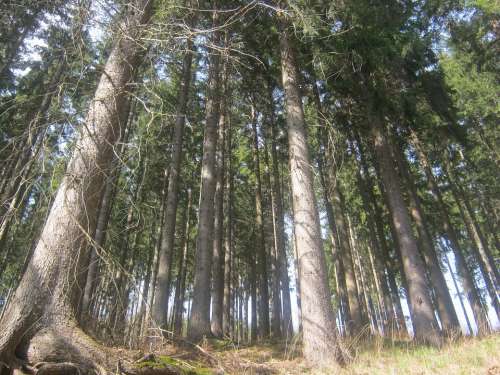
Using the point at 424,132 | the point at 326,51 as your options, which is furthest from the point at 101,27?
the point at 424,132

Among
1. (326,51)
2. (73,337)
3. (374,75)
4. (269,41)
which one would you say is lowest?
(73,337)

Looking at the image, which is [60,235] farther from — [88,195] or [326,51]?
[326,51]

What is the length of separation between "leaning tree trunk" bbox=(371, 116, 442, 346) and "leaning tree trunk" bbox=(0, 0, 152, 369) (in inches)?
302

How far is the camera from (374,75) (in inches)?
436

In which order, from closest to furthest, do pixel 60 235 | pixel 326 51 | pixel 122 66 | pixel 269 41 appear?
pixel 60 235 → pixel 122 66 → pixel 326 51 → pixel 269 41

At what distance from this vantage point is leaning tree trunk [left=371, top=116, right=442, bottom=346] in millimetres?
8086

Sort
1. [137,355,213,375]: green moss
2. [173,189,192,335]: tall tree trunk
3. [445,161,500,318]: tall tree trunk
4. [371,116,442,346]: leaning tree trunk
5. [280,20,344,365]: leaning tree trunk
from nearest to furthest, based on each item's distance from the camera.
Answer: [137,355,213,375]: green moss < [280,20,344,365]: leaning tree trunk < [371,116,442,346]: leaning tree trunk < [445,161,500,318]: tall tree trunk < [173,189,192,335]: tall tree trunk

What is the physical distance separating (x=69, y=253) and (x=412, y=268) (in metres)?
8.27

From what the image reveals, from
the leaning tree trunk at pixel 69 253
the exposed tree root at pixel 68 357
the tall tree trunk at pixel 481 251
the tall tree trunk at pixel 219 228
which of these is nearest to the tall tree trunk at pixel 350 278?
A: the tall tree trunk at pixel 219 228

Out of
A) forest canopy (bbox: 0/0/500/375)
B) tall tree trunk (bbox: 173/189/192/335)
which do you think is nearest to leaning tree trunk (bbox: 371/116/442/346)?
forest canopy (bbox: 0/0/500/375)

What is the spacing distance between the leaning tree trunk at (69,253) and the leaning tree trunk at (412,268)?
7.67 m

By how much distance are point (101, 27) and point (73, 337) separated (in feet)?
12.9

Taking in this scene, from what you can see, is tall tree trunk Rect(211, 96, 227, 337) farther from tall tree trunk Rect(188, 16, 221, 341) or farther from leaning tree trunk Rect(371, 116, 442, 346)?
leaning tree trunk Rect(371, 116, 442, 346)

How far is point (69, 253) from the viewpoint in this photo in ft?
11.9
